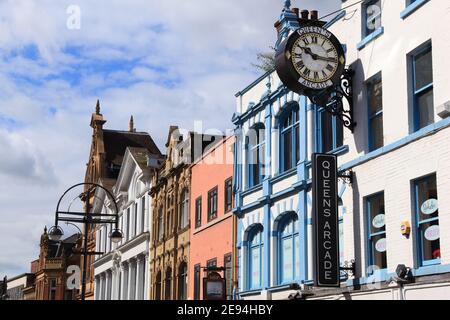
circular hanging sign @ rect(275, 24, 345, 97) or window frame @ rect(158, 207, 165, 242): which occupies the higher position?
circular hanging sign @ rect(275, 24, 345, 97)

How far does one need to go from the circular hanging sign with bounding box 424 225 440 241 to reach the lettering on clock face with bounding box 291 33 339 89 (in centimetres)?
494

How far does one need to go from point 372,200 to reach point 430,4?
16.1 ft

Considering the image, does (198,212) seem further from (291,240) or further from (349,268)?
(349,268)

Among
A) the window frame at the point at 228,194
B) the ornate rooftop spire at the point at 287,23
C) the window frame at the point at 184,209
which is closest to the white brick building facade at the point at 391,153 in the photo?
the ornate rooftop spire at the point at 287,23

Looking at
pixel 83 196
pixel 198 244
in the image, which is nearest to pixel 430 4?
pixel 198 244

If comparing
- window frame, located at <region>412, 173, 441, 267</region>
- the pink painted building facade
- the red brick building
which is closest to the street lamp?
the pink painted building facade

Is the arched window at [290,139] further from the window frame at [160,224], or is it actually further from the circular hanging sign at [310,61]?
the window frame at [160,224]

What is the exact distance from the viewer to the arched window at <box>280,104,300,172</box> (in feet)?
81.6

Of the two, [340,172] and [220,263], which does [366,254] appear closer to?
[340,172]

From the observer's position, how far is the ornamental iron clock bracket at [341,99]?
827 inches

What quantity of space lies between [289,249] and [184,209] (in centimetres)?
1301

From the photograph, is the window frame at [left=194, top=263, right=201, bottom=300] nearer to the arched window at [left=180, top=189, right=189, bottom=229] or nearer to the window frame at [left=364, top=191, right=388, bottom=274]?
the arched window at [left=180, top=189, right=189, bottom=229]

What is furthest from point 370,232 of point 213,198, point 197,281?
point 197,281
